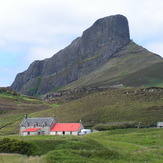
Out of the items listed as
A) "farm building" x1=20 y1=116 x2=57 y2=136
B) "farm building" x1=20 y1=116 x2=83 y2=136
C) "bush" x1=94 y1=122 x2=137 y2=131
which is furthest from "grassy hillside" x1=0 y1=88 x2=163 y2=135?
"farm building" x1=20 y1=116 x2=83 y2=136

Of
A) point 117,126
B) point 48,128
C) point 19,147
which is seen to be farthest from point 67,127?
point 19,147

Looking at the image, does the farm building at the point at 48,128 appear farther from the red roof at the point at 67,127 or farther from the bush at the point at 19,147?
the bush at the point at 19,147

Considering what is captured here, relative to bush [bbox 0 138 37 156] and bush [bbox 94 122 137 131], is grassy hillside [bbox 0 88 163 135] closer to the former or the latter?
bush [bbox 94 122 137 131]

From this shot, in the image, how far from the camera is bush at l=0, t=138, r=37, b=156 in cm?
2839

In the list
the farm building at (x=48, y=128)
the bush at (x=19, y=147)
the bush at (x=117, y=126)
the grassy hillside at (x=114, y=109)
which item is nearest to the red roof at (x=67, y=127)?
the farm building at (x=48, y=128)

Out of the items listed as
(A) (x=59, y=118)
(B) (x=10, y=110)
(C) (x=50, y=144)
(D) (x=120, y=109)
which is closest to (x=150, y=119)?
(D) (x=120, y=109)

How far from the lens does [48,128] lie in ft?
258

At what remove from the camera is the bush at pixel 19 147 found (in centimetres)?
2839

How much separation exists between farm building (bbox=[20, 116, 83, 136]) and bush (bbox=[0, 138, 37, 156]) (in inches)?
1792

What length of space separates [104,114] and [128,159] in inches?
2537

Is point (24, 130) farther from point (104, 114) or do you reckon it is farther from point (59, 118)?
point (104, 114)

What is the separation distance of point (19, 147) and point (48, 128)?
5039cm

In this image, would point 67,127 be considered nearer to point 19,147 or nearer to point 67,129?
point 67,129

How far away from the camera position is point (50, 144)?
32.0m
